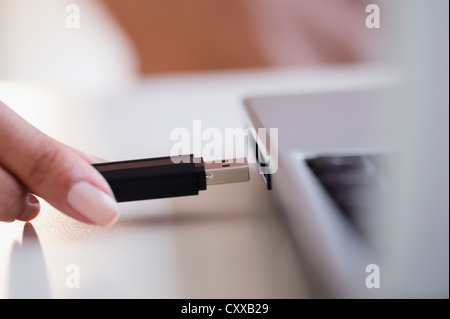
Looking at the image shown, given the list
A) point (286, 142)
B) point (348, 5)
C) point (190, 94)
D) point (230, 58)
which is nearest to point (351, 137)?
point (286, 142)

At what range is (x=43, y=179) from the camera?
0.81ft

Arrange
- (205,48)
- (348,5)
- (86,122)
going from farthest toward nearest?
(205,48) < (348,5) < (86,122)

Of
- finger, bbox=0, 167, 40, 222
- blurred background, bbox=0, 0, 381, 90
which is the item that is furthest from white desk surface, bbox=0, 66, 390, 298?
blurred background, bbox=0, 0, 381, 90

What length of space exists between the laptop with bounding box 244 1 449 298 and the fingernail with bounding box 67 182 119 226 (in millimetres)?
73

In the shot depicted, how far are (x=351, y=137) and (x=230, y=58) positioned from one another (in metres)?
0.95

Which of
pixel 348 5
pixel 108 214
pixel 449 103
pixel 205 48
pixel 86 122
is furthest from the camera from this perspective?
pixel 205 48

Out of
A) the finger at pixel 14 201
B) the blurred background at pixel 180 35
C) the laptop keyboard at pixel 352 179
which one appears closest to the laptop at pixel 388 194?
the laptop keyboard at pixel 352 179

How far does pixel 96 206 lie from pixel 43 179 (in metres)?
0.04

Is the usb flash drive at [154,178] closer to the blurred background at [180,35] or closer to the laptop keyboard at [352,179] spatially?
the laptop keyboard at [352,179]

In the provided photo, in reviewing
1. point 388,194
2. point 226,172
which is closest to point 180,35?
point 226,172

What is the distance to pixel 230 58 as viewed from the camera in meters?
1.17

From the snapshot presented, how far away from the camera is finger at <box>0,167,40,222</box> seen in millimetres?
242

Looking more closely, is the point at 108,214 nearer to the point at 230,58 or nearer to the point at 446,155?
the point at 446,155

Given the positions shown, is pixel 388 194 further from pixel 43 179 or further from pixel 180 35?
pixel 180 35
